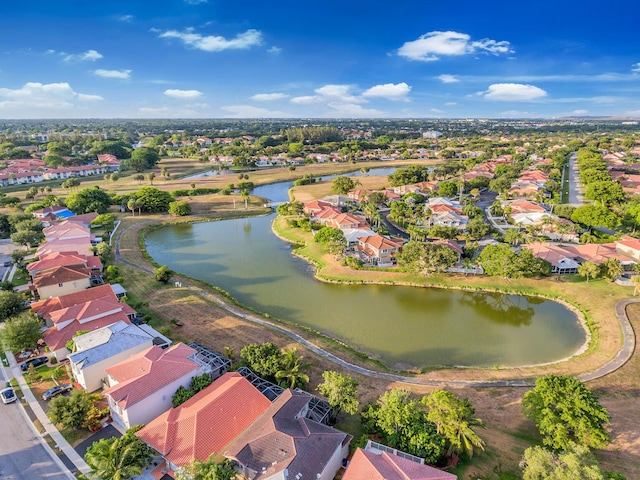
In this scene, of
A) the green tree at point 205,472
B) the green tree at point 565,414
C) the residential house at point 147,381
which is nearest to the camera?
the green tree at point 205,472

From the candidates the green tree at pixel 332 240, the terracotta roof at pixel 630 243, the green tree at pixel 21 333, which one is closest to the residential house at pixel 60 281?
the green tree at pixel 21 333

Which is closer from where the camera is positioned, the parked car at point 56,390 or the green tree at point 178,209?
the parked car at point 56,390

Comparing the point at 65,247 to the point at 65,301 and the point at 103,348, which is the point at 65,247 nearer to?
the point at 65,301

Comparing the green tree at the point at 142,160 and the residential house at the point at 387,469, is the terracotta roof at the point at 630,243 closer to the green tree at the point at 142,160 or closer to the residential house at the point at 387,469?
the residential house at the point at 387,469

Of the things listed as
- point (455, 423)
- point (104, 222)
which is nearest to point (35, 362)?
point (455, 423)

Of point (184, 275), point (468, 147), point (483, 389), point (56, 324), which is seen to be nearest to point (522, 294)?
point (483, 389)

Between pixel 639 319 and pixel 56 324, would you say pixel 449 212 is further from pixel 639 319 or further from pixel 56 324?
pixel 56 324
